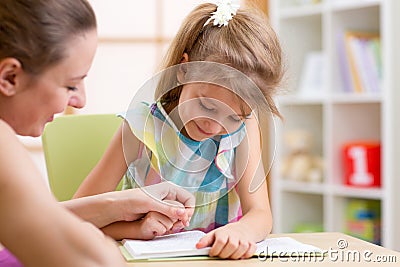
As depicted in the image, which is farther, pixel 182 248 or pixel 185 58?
pixel 185 58

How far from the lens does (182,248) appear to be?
110 centimetres

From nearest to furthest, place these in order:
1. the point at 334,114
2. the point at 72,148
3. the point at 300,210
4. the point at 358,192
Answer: the point at 72,148 < the point at 358,192 < the point at 334,114 < the point at 300,210

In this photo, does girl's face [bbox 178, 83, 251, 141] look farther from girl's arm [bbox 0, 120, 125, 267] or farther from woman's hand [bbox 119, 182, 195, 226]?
girl's arm [bbox 0, 120, 125, 267]

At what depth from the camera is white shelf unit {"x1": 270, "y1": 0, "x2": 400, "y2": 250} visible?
8.99 feet

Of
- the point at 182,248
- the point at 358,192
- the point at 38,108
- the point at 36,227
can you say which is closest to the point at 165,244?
the point at 182,248

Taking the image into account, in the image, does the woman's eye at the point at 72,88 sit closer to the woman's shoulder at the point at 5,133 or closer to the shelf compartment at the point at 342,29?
the woman's shoulder at the point at 5,133

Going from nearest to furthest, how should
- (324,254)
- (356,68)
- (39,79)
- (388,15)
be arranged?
(39,79)
(324,254)
(388,15)
(356,68)

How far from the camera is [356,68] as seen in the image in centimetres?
294

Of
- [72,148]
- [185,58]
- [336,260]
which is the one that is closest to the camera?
[336,260]

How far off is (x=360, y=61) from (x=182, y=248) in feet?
6.58

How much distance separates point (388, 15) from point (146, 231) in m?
1.85

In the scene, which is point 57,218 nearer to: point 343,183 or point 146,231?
point 146,231

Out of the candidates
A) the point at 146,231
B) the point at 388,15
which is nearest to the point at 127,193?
the point at 146,231

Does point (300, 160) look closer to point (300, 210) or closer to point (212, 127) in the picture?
point (300, 210)
